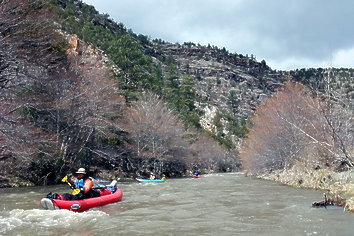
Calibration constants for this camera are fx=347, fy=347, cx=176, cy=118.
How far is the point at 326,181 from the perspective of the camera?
16266 millimetres

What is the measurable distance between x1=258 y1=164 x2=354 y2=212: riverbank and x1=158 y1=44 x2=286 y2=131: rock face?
72464 mm

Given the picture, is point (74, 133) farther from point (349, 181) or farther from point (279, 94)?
point (349, 181)

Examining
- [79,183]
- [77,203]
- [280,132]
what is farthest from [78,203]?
[280,132]

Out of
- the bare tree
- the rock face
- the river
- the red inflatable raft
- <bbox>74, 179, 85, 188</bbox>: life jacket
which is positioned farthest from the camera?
the rock face

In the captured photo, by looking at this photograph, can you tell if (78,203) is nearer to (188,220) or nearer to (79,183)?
(79,183)

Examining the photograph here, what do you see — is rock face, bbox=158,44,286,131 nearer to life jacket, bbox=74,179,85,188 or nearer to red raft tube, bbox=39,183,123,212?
red raft tube, bbox=39,183,123,212

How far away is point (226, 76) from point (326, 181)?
129907mm

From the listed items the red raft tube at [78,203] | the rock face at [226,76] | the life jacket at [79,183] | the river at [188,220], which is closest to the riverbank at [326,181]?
the river at [188,220]

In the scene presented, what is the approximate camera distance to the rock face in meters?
114

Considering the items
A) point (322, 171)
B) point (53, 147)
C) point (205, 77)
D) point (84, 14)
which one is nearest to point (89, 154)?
point (53, 147)

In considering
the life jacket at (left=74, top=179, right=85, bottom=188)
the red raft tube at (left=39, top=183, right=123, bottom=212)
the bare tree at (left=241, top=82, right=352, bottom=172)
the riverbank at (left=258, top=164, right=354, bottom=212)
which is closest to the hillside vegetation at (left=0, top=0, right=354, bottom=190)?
the bare tree at (left=241, top=82, right=352, bottom=172)

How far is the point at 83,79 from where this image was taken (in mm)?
26656

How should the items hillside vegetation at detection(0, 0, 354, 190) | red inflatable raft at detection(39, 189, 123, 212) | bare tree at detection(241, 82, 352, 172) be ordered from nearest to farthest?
red inflatable raft at detection(39, 189, 123, 212), hillside vegetation at detection(0, 0, 354, 190), bare tree at detection(241, 82, 352, 172)

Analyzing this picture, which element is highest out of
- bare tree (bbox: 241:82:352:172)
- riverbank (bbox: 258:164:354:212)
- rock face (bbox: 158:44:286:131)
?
rock face (bbox: 158:44:286:131)
